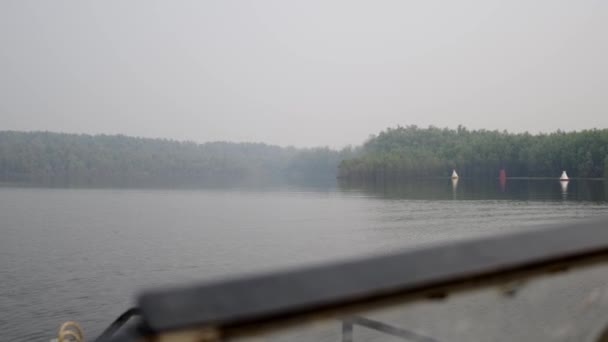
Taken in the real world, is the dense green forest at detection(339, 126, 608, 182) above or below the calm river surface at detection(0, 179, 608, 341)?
above

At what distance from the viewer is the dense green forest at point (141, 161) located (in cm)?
13175

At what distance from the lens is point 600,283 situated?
111 cm

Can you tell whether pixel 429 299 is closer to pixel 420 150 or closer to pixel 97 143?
pixel 420 150

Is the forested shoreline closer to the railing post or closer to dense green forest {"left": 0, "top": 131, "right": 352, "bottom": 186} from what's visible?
dense green forest {"left": 0, "top": 131, "right": 352, "bottom": 186}

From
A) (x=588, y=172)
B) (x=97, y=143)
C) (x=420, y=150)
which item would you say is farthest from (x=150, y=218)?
(x=97, y=143)

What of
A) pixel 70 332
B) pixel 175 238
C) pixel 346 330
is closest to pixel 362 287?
pixel 346 330

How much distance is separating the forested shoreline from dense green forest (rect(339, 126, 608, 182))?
181 millimetres

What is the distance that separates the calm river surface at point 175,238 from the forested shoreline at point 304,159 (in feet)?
161

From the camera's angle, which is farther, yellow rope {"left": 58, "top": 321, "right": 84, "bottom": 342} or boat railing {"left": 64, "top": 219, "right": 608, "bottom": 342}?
yellow rope {"left": 58, "top": 321, "right": 84, "bottom": 342}

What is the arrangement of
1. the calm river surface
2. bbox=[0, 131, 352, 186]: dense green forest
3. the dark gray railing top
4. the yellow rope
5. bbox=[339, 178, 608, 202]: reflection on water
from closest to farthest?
1. the dark gray railing top
2. the yellow rope
3. the calm river surface
4. bbox=[339, 178, 608, 202]: reflection on water
5. bbox=[0, 131, 352, 186]: dense green forest

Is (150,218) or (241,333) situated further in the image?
(150,218)

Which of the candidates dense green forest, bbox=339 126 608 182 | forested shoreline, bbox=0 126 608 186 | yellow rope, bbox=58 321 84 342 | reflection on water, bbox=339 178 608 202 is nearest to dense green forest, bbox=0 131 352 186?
forested shoreline, bbox=0 126 608 186

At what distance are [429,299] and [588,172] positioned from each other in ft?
341

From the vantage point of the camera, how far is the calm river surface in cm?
1566
